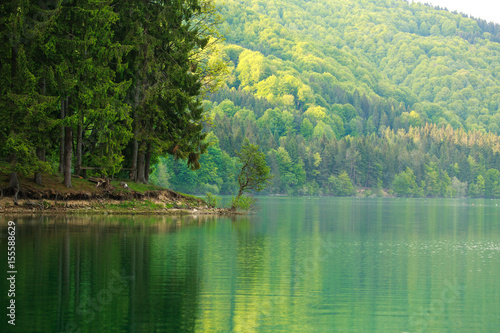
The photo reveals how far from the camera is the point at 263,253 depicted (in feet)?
98.0

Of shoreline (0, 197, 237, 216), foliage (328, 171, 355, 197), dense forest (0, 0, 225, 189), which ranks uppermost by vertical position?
dense forest (0, 0, 225, 189)

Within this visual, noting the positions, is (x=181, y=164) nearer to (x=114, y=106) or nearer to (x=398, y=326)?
(x=114, y=106)

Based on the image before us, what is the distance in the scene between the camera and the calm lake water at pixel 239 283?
1623cm

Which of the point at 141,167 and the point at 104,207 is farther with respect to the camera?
the point at 141,167

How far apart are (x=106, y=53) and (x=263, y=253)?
78.0 feet

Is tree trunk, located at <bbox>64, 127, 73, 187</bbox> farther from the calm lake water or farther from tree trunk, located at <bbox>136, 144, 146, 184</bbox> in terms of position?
the calm lake water

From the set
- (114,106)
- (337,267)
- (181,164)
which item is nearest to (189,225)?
(114,106)

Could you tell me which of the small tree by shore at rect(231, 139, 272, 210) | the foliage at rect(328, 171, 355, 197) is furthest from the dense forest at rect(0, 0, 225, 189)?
the foliage at rect(328, 171, 355, 197)

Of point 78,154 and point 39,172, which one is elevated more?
point 78,154

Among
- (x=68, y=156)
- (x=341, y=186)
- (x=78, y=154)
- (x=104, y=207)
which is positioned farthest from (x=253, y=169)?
(x=341, y=186)

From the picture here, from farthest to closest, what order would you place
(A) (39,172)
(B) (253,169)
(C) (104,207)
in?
(B) (253,169)
(C) (104,207)
(A) (39,172)

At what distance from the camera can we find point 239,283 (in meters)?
21.4

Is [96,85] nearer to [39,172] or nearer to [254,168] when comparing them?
[39,172]

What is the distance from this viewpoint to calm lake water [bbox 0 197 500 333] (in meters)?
16.2
